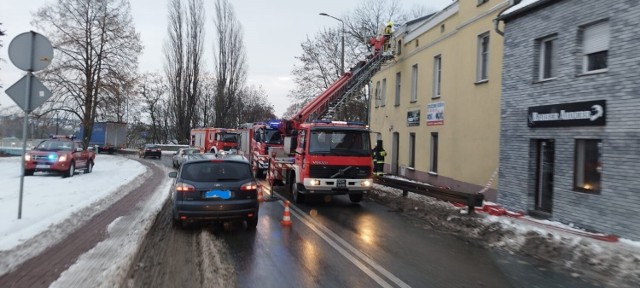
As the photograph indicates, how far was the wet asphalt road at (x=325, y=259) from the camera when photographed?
599cm

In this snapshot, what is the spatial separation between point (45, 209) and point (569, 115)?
11924 mm

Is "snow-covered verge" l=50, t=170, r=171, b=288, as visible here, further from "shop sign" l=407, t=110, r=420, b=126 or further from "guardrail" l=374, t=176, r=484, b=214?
"shop sign" l=407, t=110, r=420, b=126

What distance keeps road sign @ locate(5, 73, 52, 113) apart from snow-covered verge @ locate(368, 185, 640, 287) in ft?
27.9

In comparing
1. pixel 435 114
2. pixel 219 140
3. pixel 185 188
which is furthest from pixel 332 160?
pixel 219 140

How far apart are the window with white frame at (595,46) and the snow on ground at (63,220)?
9.74 m

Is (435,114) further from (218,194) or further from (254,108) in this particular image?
(254,108)

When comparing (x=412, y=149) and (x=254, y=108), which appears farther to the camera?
(x=254, y=108)

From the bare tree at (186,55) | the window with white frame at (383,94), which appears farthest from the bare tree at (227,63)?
the window with white frame at (383,94)

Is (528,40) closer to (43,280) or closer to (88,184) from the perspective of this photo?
(43,280)

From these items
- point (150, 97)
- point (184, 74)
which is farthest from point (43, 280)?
point (150, 97)

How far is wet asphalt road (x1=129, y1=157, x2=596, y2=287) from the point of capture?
19.6ft

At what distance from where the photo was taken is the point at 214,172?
9375 mm

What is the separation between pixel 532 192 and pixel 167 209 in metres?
9.17

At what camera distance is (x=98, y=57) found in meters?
37.8
